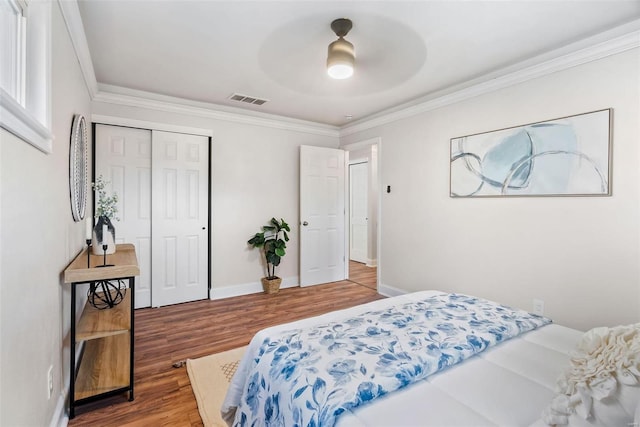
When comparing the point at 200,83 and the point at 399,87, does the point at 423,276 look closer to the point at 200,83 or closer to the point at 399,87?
the point at 399,87

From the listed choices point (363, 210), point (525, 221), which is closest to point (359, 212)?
point (363, 210)

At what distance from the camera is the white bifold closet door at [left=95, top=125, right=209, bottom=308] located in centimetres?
339

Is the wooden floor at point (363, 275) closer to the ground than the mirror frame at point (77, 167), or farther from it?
closer to the ground

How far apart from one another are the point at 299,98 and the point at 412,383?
10.6ft

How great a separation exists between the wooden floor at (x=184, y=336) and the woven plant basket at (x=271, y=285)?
0.08 m

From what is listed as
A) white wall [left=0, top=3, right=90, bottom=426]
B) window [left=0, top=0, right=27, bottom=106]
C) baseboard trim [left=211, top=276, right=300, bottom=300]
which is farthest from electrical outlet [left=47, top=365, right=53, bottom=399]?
baseboard trim [left=211, top=276, right=300, bottom=300]

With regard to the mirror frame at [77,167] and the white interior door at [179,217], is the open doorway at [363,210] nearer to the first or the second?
the white interior door at [179,217]

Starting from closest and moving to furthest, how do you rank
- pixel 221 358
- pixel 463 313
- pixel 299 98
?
1. pixel 463 313
2. pixel 221 358
3. pixel 299 98

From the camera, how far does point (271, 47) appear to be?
8.00 ft

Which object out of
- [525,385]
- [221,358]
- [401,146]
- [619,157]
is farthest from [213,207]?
[619,157]

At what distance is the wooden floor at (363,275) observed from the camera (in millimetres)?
4754

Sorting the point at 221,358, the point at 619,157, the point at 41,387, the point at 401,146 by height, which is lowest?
the point at 221,358

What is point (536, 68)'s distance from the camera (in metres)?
2.61

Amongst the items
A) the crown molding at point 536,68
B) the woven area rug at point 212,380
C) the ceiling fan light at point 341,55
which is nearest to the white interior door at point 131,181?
the woven area rug at point 212,380
